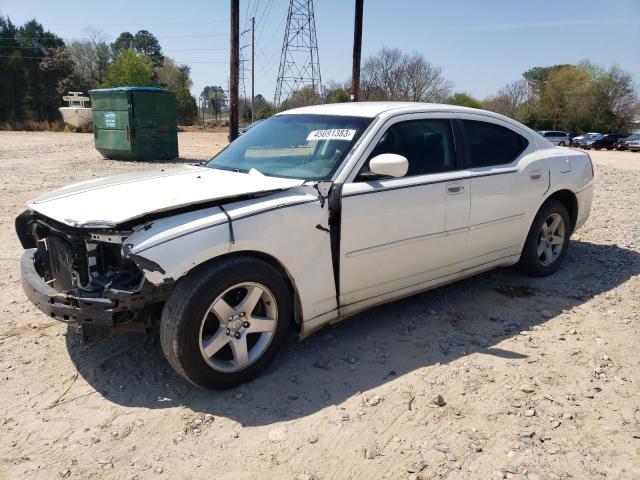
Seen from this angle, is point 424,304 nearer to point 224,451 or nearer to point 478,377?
point 478,377

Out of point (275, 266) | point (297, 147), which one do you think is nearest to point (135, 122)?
point (297, 147)

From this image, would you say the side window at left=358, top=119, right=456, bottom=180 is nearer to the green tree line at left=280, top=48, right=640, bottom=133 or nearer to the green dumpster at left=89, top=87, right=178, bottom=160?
the green dumpster at left=89, top=87, right=178, bottom=160

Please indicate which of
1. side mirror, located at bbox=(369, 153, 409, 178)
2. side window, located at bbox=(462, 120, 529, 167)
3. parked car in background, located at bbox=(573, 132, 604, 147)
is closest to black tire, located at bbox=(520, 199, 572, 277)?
side window, located at bbox=(462, 120, 529, 167)

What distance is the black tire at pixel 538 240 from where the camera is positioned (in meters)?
4.92

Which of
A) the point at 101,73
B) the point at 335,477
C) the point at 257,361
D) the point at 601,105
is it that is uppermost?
the point at 101,73

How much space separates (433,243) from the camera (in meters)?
3.96

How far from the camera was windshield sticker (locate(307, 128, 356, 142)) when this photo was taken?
3.76 meters

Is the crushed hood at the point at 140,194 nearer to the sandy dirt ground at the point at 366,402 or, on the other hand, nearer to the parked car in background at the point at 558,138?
the sandy dirt ground at the point at 366,402

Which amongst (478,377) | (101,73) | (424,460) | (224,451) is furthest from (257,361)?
(101,73)

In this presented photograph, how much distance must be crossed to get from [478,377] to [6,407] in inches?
113

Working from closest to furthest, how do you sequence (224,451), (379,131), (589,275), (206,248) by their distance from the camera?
(224,451)
(206,248)
(379,131)
(589,275)

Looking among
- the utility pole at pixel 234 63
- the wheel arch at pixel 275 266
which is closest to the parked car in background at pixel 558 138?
the utility pole at pixel 234 63

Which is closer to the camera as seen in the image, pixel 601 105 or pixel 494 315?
pixel 494 315

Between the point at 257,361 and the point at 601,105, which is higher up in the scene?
the point at 601,105
